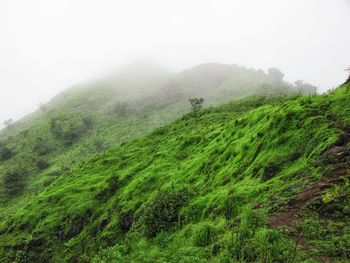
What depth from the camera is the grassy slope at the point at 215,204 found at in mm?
8680

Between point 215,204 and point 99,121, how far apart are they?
11554 cm

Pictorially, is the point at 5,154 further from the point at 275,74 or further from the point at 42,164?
the point at 275,74

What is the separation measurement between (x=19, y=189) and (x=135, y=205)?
57.7 meters

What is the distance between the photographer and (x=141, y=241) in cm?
1458

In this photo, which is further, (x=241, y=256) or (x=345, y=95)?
(x=345, y=95)

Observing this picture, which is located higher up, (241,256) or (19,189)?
(241,256)

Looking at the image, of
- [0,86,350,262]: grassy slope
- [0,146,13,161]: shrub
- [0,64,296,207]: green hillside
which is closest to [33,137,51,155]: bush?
[0,64,296,207]: green hillside

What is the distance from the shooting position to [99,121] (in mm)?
123500

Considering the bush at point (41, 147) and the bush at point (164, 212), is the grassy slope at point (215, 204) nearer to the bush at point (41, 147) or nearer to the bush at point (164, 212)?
the bush at point (164, 212)

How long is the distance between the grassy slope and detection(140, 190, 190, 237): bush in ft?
0.18

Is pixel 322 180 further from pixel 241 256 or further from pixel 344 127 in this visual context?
pixel 241 256

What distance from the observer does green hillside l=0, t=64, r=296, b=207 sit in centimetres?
7725

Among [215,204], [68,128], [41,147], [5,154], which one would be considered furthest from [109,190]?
[68,128]

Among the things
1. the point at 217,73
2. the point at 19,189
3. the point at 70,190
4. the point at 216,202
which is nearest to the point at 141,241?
the point at 216,202
